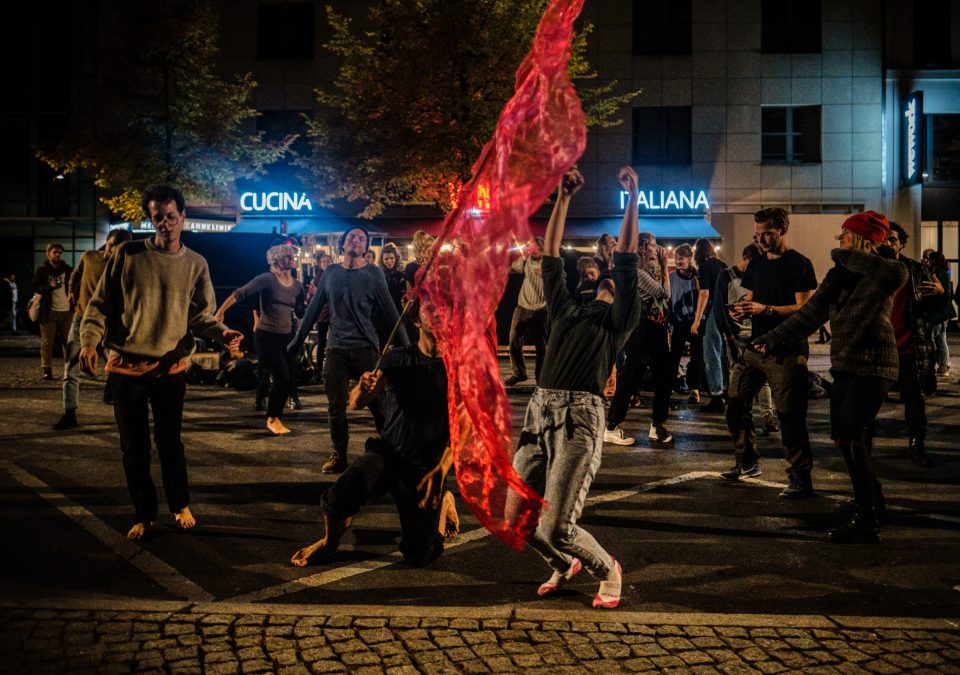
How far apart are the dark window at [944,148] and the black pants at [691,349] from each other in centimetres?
1988

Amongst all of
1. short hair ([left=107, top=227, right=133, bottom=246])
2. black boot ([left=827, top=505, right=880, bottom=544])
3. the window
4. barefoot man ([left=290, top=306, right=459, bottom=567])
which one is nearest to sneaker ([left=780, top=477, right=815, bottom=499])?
black boot ([left=827, top=505, right=880, bottom=544])

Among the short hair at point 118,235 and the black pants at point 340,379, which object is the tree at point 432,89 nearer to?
the short hair at point 118,235

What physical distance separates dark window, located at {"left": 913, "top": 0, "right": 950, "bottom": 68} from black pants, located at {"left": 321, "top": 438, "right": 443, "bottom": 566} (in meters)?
28.8

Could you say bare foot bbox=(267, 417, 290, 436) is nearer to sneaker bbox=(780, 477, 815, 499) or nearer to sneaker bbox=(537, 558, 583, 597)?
sneaker bbox=(780, 477, 815, 499)

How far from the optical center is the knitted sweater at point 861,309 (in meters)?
6.05

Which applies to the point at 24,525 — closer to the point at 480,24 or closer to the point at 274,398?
the point at 274,398

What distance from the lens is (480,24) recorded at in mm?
22797

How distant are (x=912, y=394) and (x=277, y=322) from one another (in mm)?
6375

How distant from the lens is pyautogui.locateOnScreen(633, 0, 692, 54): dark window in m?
29.4

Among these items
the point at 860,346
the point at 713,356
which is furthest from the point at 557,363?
the point at 713,356

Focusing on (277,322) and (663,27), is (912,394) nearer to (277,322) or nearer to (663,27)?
(277,322)

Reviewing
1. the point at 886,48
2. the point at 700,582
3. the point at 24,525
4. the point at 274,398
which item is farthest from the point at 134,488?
the point at 886,48

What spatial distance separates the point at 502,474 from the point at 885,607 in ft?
6.64

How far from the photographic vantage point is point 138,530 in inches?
233
